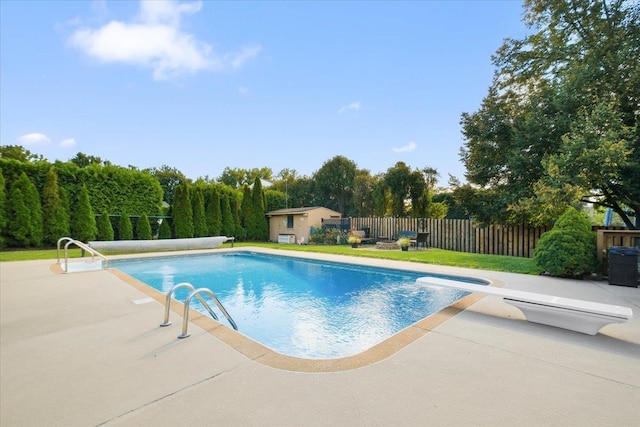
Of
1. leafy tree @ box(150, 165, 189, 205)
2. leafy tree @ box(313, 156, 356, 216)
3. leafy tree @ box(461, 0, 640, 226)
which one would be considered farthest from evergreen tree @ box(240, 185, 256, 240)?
leafy tree @ box(150, 165, 189, 205)

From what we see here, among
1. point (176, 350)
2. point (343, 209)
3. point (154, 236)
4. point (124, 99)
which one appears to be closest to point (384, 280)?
point (176, 350)

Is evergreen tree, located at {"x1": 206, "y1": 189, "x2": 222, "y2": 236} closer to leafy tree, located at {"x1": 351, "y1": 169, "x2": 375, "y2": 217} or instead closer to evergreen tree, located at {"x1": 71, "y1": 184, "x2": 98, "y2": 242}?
evergreen tree, located at {"x1": 71, "y1": 184, "x2": 98, "y2": 242}

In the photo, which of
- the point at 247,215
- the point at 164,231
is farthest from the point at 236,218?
the point at 164,231

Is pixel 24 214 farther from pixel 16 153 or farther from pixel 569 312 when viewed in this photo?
pixel 16 153

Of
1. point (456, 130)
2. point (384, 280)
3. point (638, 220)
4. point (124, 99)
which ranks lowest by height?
point (384, 280)

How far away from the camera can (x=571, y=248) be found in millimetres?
6859

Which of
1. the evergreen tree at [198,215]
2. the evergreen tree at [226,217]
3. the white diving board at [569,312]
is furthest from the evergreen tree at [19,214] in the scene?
the white diving board at [569,312]

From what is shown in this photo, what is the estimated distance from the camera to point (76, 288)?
6.12 metres

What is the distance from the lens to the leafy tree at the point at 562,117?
345 inches

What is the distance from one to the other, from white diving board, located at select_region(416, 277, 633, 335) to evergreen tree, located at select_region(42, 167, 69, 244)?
17164 mm

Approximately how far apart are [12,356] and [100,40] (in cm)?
923

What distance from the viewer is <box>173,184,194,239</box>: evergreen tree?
16969mm

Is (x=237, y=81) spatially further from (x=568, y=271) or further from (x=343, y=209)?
(x=343, y=209)

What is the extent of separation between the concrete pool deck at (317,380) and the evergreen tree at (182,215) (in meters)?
13.3
